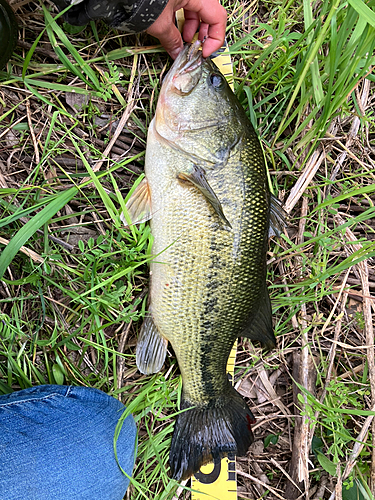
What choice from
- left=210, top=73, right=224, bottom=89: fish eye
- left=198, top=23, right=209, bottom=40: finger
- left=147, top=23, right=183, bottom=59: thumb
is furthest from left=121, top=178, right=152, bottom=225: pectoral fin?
left=198, top=23, right=209, bottom=40: finger

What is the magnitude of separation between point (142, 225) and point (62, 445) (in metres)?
1.16

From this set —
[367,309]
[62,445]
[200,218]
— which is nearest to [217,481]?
[62,445]

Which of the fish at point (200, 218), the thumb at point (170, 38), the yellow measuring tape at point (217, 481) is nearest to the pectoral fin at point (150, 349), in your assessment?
the fish at point (200, 218)

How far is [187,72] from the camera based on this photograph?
1.79 m

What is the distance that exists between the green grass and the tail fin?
0.09m

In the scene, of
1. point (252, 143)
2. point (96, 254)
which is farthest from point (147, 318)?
point (252, 143)

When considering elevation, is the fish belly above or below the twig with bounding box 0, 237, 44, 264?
below

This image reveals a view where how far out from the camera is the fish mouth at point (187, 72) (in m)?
1.79

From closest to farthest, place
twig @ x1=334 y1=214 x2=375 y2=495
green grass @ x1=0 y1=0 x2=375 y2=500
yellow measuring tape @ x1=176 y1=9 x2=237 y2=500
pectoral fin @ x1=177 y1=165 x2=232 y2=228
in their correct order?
pectoral fin @ x1=177 y1=165 x2=232 y2=228 → green grass @ x1=0 y1=0 x2=375 y2=500 → yellow measuring tape @ x1=176 y1=9 x2=237 y2=500 → twig @ x1=334 y1=214 x2=375 y2=495

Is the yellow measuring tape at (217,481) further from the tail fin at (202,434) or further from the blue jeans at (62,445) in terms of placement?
the blue jeans at (62,445)

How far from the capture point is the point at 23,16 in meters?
1.90

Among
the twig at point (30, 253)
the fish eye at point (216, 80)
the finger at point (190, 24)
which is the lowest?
the twig at point (30, 253)

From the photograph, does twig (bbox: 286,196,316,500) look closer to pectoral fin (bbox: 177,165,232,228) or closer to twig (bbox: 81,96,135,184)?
pectoral fin (bbox: 177,165,232,228)

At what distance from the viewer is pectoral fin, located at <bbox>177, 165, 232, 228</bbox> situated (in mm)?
1717
